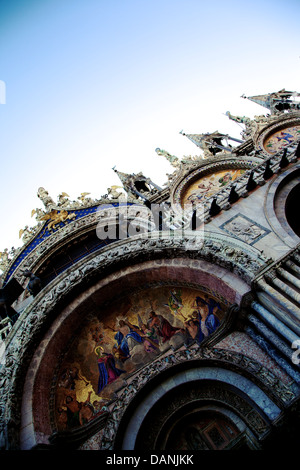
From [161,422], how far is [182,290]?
349 centimetres

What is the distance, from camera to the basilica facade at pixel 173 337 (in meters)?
6.73

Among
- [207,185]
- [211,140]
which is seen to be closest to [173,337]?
[207,185]

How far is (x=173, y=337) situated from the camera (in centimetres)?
874

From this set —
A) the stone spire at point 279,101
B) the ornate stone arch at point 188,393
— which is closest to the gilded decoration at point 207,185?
the ornate stone arch at point 188,393

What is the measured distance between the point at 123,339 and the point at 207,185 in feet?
25.2

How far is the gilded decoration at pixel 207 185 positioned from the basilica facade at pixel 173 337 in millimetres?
2221

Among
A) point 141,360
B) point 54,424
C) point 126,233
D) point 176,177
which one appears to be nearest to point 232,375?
point 141,360

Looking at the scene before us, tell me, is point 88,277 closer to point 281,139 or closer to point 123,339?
point 123,339

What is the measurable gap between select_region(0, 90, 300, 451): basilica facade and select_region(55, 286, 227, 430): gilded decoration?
1.2 inches

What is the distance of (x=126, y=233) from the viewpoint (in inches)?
477

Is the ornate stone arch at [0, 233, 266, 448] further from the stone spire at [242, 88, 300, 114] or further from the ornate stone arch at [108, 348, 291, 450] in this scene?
the stone spire at [242, 88, 300, 114]

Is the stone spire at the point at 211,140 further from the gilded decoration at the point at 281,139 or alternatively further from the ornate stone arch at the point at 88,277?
the ornate stone arch at the point at 88,277

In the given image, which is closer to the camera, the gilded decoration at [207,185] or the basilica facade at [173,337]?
the basilica facade at [173,337]

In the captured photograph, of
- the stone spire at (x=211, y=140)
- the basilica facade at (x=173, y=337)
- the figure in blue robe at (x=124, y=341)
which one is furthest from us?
the stone spire at (x=211, y=140)
